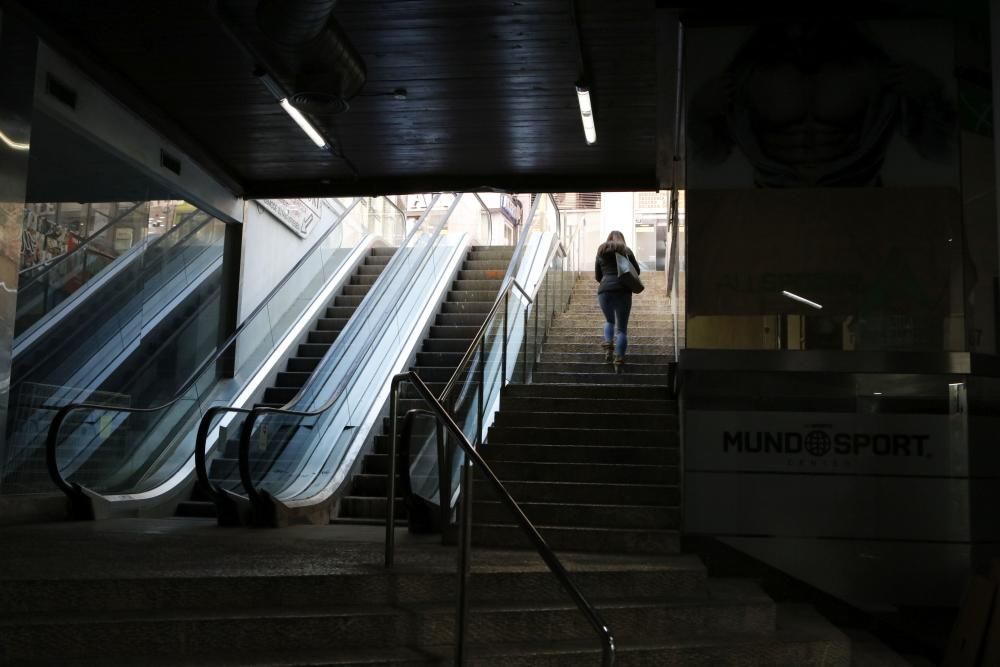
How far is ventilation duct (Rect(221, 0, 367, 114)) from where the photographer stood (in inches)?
216

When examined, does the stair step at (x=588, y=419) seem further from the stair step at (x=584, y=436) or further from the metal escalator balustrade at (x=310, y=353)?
the metal escalator balustrade at (x=310, y=353)

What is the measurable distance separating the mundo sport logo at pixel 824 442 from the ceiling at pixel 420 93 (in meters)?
2.63

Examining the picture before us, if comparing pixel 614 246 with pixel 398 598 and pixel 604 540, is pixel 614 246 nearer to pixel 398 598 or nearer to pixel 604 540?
pixel 604 540

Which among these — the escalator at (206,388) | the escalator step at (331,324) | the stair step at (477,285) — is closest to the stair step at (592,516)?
the escalator at (206,388)

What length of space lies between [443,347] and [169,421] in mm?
3446

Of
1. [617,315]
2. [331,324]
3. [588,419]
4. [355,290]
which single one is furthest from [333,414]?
[355,290]

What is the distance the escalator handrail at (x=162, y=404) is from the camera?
23.0ft

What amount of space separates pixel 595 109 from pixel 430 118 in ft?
4.87

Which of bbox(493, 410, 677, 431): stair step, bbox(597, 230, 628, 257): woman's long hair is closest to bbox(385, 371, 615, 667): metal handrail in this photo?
bbox(493, 410, 677, 431): stair step

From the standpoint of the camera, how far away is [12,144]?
6559 millimetres

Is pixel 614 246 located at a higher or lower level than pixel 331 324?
higher

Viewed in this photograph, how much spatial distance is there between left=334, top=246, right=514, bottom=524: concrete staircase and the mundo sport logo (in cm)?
226

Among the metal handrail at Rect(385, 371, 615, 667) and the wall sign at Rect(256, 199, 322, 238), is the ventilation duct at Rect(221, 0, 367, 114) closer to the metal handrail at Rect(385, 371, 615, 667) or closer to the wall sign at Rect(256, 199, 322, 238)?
the metal handrail at Rect(385, 371, 615, 667)

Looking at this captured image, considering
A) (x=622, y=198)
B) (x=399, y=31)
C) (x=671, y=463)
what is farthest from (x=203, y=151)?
(x=622, y=198)
